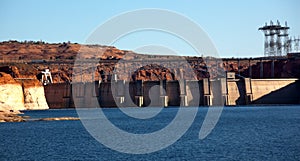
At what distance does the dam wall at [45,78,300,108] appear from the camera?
109125mm

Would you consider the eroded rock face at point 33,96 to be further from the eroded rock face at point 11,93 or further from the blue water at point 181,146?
the blue water at point 181,146

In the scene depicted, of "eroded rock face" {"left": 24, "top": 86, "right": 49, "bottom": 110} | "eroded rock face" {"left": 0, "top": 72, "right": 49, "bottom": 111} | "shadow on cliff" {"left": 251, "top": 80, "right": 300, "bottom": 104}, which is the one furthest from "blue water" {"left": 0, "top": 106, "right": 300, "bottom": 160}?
"shadow on cliff" {"left": 251, "top": 80, "right": 300, "bottom": 104}

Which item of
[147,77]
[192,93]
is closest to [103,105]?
[192,93]

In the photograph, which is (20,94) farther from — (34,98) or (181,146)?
(181,146)

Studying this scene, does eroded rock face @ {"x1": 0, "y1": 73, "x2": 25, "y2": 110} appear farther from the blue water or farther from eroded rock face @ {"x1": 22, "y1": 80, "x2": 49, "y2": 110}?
the blue water

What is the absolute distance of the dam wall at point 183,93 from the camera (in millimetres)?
109125

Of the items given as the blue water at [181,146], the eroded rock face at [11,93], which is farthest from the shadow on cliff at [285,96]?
the blue water at [181,146]

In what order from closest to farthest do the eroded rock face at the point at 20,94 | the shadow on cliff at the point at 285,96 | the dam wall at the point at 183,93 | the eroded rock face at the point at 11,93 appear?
the eroded rock face at the point at 11,93 → the eroded rock face at the point at 20,94 → the dam wall at the point at 183,93 → the shadow on cliff at the point at 285,96

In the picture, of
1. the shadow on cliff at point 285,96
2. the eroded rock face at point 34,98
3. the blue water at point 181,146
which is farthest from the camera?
the shadow on cliff at point 285,96

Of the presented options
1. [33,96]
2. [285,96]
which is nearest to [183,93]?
[285,96]

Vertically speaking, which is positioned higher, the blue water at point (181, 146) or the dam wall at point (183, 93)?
the dam wall at point (183, 93)

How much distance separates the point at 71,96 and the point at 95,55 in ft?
222

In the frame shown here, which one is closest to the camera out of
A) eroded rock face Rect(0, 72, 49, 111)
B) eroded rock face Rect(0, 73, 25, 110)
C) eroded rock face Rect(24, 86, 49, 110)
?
eroded rock face Rect(0, 73, 25, 110)

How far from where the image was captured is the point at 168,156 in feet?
115
